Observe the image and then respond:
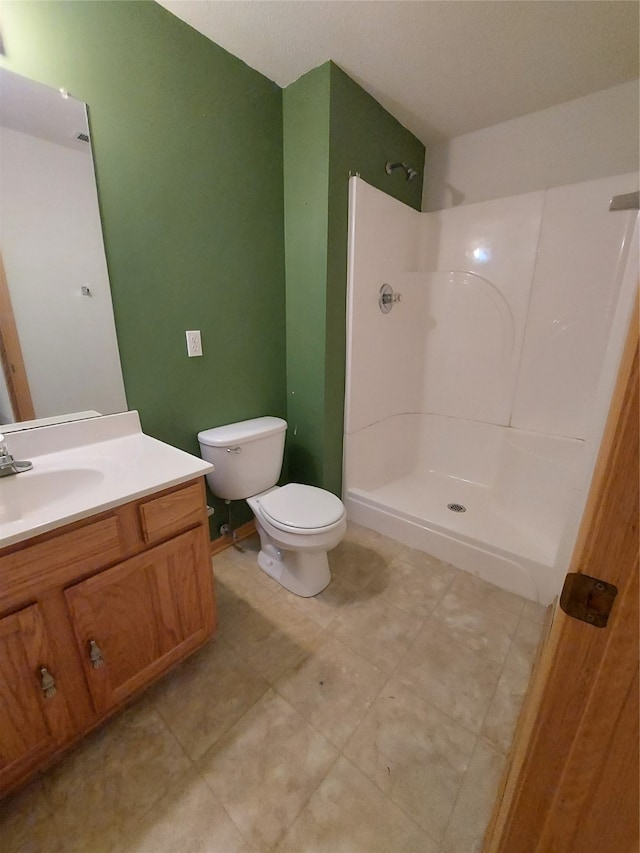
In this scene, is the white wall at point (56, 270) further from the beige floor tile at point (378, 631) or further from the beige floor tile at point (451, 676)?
the beige floor tile at point (451, 676)

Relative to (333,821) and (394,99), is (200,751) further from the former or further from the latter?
(394,99)

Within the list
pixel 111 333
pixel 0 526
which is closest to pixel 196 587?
pixel 0 526

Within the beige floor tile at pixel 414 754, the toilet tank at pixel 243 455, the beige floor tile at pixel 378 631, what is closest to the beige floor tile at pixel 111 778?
the beige floor tile at pixel 414 754

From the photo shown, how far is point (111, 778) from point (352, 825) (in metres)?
0.68

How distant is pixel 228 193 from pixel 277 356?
31.6 inches

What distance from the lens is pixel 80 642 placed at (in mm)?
939

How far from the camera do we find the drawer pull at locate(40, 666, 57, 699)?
875 mm

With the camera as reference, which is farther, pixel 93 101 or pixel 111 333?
pixel 111 333

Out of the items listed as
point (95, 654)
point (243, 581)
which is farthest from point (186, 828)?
point (243, 581)

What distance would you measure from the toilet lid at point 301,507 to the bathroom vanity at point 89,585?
0.41m

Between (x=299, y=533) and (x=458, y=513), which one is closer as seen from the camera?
(x=299, y=533)

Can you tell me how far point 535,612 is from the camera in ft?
5.03

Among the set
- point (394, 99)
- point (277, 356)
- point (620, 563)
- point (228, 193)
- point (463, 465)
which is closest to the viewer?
point (620, 563)

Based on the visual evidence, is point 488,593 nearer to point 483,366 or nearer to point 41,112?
point 483,366
